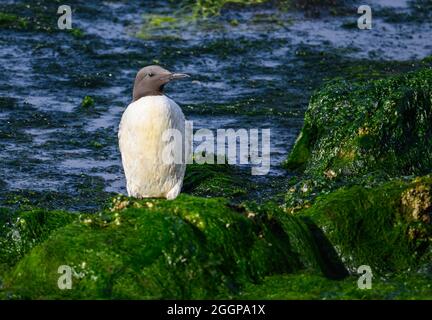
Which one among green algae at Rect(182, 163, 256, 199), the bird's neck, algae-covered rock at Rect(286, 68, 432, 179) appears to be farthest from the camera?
green algae at Rect(182, 163, 256, 199)

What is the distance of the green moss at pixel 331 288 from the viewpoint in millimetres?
7637

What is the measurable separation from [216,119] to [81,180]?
2857 mm

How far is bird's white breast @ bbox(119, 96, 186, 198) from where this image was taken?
10.6 metres

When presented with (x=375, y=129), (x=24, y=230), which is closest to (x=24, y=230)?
(x=24, y=230)

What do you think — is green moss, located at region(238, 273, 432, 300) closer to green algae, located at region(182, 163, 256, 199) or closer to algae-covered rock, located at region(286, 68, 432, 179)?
algae-covered rock, located at region(286, 68, 432, 179)

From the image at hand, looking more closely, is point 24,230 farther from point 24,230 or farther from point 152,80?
point 152,80

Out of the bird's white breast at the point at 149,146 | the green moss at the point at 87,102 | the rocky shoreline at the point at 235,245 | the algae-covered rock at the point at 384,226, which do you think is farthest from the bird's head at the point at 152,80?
the green moss at the point at 87,102

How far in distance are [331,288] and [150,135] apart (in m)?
3.36

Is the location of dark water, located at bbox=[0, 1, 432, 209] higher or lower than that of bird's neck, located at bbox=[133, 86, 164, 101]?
lower

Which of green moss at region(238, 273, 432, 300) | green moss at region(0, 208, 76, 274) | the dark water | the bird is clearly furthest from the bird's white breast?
green moss at region(238, 273, 432, 300)

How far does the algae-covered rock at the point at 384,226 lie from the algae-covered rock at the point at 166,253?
0.47 metres

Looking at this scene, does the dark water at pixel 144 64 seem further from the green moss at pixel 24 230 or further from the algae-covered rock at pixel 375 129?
the green moss at pixel 24 230

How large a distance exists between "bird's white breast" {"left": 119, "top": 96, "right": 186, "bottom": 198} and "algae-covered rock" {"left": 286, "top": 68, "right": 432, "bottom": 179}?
5.59 feet
